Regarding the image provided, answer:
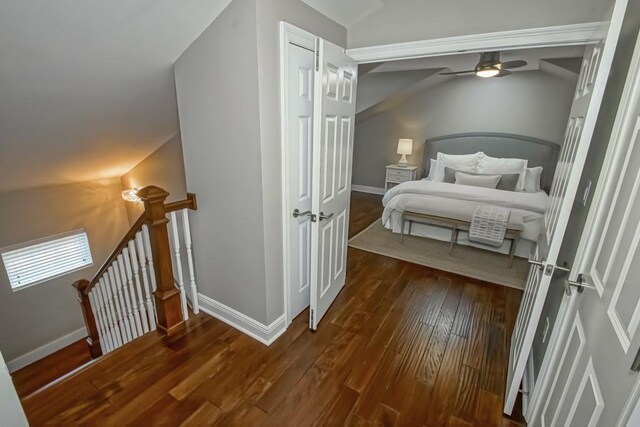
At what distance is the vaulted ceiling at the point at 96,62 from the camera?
4.42ft

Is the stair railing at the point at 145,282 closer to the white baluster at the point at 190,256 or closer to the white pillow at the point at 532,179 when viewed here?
the white baluster at the point at 190,256

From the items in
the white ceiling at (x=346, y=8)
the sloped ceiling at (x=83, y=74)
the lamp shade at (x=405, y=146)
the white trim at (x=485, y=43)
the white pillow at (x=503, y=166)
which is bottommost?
the white pillow at (x=503, y=166)

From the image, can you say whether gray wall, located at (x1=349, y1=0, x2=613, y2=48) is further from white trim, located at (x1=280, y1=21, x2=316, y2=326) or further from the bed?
the bed

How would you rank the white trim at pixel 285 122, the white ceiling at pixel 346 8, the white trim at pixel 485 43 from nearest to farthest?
1. the white trim at pixel 485 43
2. the white trim at pixel 285 122
3. the white ceiling at pixel 346 8

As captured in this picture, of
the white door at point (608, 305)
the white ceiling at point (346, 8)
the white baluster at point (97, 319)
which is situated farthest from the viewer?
the white baluster at point (97, 319)

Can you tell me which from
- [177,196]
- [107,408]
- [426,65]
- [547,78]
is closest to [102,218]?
[177,196]

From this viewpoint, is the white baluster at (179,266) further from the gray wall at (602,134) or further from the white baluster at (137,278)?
the gray wall at (602,134)

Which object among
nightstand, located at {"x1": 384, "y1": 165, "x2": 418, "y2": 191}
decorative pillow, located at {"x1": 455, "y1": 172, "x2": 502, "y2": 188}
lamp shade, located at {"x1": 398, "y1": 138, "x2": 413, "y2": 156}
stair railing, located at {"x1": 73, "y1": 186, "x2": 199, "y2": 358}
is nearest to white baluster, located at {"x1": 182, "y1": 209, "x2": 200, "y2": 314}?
stair railing, located at {"x1": 73, "y1": 186, "x2": 199, "y2": 358}

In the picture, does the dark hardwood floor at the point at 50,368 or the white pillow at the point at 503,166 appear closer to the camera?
the dark hardwood floor at the point at 50,368

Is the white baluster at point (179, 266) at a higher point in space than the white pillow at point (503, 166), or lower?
lower

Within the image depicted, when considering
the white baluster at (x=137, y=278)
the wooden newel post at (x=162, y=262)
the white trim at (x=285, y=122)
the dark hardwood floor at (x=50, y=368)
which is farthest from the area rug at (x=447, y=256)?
the dark hardwood floor at (x=50, y=368)

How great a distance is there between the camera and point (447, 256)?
11.3 ft

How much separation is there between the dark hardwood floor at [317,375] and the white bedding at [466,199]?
4.00 ft

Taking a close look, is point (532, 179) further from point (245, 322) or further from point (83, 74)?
point (83, 74)
